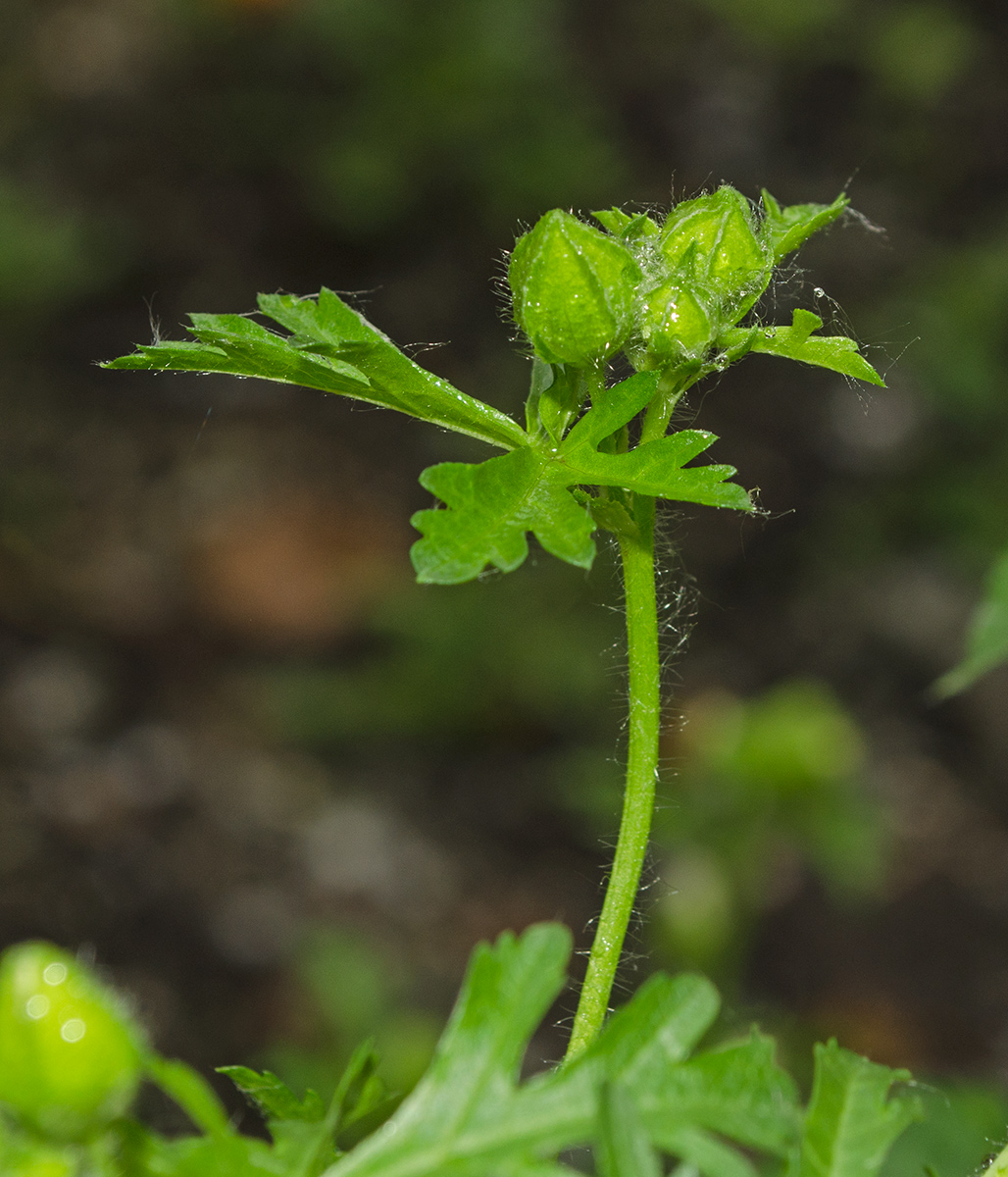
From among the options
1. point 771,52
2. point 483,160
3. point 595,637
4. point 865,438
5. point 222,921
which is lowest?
point 222,921

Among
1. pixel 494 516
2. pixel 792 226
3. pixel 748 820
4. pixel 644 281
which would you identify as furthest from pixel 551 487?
pixel 748 820

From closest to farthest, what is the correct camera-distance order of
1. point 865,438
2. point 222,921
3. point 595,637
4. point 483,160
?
point 222,921 → point 595,637 → point 865,438 → point 483,160

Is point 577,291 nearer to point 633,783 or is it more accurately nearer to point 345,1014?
point 633,783

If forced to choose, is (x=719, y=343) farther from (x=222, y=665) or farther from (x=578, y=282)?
(x=222, y=665)

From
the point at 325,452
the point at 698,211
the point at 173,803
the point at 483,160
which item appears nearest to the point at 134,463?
the point at 325,452

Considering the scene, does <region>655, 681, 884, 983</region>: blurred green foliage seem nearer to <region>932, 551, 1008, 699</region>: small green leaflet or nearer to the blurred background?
the blurred background

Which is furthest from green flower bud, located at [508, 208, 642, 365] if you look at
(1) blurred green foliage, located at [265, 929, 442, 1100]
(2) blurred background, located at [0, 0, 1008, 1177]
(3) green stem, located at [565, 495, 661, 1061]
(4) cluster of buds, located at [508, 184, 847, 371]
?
(1) blurred green foliage, located at [265, 929, 442, 1100]

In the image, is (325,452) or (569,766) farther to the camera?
(325,452)

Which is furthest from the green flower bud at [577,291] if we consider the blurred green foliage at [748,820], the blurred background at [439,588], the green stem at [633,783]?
the blurred green foliage at [748,820]
